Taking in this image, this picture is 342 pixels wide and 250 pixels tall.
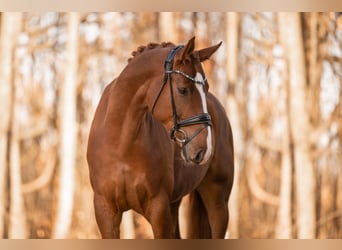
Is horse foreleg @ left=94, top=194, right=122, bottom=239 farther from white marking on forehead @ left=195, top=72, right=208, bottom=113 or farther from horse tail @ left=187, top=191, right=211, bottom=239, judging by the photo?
horse tail @ left=187, top=191, right=211, bottom=239

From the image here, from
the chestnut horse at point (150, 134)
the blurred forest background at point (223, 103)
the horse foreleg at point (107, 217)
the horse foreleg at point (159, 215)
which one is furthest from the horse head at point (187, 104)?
the blurred forest background at point (223, 103)

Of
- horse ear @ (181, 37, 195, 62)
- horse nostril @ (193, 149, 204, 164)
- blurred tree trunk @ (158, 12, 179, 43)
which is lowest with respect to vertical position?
horse nostril @ (193, 149, 204, 164)

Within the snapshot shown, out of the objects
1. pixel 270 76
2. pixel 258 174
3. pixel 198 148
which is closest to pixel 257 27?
pixel 270 76

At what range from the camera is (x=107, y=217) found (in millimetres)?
3229

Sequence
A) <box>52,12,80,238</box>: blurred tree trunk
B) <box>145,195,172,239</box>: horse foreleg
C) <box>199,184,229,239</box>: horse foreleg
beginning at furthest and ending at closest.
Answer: <box>52,12,80,238</box>: blurred tree trunk, <box>199,184,229,239</box>: horse foreleg, <box>145,195,172,239</box>: horse foreleg

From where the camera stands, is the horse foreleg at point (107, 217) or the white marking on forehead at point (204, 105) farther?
the horse foreleg at point (107, 217)

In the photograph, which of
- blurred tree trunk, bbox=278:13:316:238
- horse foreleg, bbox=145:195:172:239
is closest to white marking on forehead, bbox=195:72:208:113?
horse foreleg, bbox=145:195:172:239

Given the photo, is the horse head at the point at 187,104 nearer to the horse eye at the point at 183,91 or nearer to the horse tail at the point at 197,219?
the horse eye at the point at 183,91

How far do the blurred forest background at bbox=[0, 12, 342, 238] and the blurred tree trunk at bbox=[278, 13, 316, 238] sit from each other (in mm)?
13

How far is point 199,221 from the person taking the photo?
4445 millimetres

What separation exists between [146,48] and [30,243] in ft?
6.65

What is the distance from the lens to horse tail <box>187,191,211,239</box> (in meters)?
4.44

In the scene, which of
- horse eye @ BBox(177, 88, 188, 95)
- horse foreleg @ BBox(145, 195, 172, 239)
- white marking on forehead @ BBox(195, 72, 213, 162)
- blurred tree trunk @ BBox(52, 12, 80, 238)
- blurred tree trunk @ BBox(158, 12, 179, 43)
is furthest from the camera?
blurred tree trunk @ BBox(158, 12, 179, 43)

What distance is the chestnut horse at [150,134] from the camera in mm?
2883
